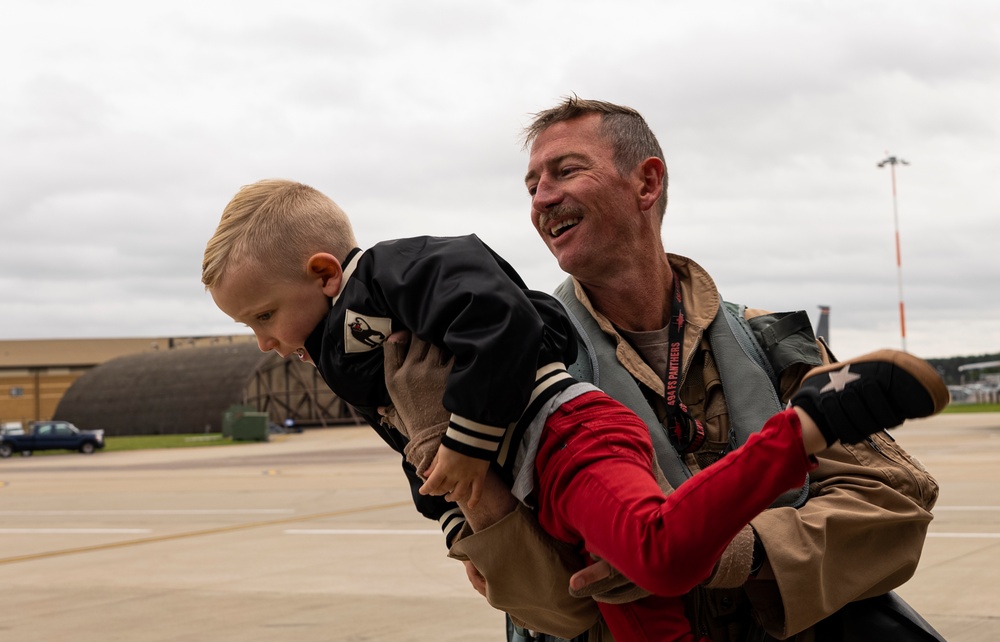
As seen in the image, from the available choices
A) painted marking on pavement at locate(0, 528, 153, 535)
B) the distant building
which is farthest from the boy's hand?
the distant building

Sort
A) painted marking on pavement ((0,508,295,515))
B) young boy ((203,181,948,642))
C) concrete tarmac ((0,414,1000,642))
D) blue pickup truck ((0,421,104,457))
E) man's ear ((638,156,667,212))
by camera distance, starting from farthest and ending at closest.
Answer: blue pickup truck ((0,421,104,457)) < painted marking on pavement ((0,508,295,515)) < concrete tarmac ((0,414,1000,642)) < man's ear ((638,156,667,212)) < young boy ((203,181,948,642))

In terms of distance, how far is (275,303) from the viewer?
2.62 metres

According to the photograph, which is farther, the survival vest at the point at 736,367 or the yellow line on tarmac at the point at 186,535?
the yellow line on tarmac at the point at 186,535

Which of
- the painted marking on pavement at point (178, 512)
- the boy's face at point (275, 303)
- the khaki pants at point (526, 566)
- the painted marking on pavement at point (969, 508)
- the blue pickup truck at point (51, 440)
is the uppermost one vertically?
the boy's face at point (275, 303)

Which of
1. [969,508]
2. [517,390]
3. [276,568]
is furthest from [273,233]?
[969,508]

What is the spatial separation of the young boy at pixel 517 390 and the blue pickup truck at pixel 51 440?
46.9 metres

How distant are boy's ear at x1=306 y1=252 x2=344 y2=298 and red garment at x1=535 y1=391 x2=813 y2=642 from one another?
2.32 ft

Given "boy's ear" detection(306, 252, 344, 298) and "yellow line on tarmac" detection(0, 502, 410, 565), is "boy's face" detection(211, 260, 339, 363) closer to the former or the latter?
"boy's ear" detection(306, 252, 344, 298)

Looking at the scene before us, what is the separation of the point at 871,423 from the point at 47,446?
49294 mm

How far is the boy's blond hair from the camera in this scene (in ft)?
8.47

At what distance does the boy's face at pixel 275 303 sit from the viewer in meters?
2.59

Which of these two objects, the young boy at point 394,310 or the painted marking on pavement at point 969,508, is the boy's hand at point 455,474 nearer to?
the young boy at point 394,310

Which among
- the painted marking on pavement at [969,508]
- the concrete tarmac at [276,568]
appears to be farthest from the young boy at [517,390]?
the painted marking on pavement at [969,508]

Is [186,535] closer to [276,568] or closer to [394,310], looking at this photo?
[276,568]
